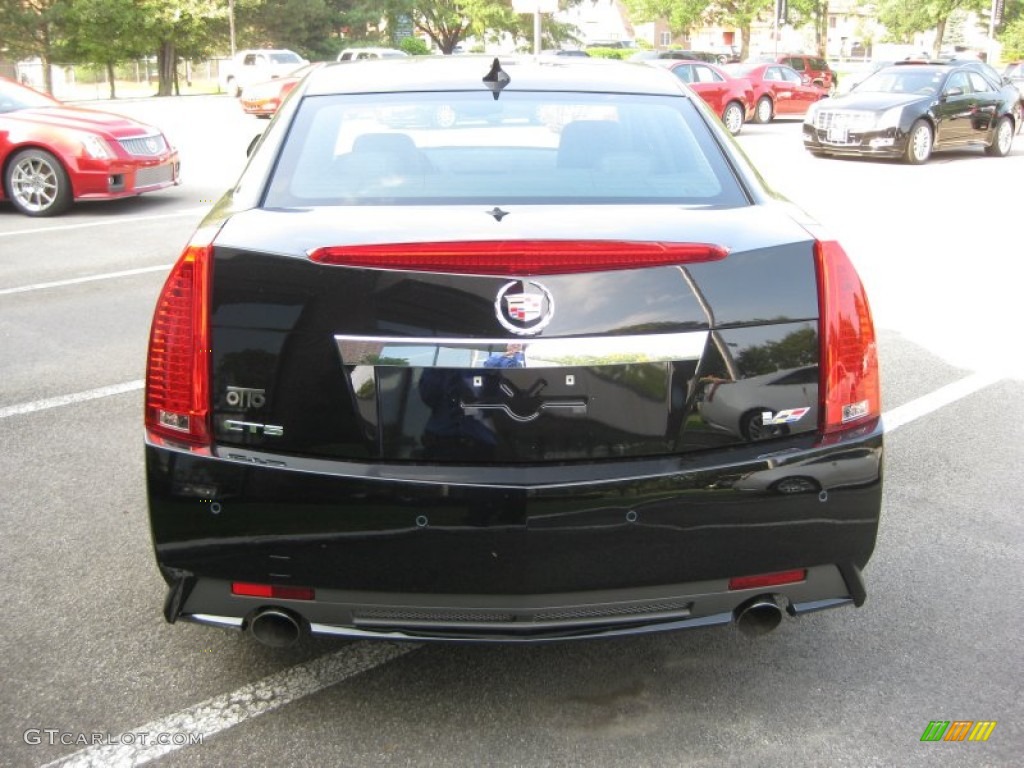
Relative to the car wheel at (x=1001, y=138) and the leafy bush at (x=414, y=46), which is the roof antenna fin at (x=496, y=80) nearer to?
the car wheel at (x=1001, y=138)

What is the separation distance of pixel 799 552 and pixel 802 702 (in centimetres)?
52

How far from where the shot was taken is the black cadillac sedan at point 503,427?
262 cm

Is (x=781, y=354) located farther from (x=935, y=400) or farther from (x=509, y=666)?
(x=935, y=400)

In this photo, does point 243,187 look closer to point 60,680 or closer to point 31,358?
point 60,680

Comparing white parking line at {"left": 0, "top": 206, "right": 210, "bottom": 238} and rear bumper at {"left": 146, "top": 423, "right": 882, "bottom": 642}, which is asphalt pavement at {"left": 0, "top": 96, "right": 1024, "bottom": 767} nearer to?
rear bumper at {"left": 146, "top": 423, "right": 882, "bottom": 642}

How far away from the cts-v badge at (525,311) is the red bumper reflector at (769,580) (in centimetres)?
81

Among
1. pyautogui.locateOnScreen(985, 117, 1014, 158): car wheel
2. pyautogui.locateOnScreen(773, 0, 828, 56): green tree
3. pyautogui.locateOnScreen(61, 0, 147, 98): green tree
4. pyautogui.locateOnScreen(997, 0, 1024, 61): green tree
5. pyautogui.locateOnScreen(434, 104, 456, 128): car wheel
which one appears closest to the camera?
pyautogui.locateOnScreen(434, 104, 456, 128): car wheel

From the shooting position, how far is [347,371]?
2.65 meters

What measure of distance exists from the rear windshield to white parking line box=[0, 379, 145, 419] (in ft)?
8.97

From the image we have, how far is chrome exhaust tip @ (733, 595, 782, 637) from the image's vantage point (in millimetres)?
2871

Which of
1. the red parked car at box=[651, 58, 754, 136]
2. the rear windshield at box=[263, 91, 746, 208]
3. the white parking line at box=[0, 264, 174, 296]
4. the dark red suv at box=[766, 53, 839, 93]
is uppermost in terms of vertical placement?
the dark red suv at box=[766, 53, 839, 93]

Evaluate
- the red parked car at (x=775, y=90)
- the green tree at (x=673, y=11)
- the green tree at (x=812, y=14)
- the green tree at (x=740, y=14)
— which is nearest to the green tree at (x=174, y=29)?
the green tree at (x=673, y=11)

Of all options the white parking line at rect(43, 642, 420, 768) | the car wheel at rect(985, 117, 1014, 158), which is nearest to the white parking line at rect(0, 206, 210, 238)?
the white parking line at rect(43, 642, 420, 768)

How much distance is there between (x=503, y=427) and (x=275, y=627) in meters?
0.79
